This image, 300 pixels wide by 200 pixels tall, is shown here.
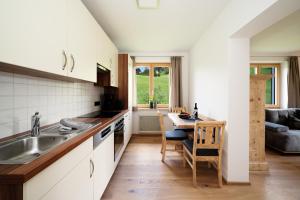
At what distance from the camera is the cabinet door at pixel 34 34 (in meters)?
0.88

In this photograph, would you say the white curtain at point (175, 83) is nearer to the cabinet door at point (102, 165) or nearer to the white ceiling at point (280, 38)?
the white ceiling at point (280, 38)

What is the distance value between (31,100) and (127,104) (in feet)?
8.16

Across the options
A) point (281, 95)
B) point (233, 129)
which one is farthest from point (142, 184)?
point (281, 95)

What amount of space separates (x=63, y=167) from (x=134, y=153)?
8.34 ft

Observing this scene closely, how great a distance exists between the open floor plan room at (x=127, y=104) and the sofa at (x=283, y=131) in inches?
0.9

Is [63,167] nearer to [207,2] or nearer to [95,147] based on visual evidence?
[95,147]

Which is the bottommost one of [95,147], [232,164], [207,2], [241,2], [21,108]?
[232,164]

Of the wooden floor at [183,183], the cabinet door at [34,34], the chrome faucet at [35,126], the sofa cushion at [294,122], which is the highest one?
the cabinet door at [34,34]

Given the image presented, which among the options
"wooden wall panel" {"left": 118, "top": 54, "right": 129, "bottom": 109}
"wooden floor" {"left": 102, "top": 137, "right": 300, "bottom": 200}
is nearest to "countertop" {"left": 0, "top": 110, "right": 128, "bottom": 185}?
"wooden floor" {"left": 102, "top": 137, "right": 300, "bottom": 200}

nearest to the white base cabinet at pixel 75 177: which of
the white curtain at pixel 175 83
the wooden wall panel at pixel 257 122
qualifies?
the wooden wall panel at pixel 257 122

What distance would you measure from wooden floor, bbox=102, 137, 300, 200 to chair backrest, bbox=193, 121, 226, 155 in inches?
20.9

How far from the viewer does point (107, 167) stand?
203 cm

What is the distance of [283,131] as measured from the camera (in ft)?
11.3

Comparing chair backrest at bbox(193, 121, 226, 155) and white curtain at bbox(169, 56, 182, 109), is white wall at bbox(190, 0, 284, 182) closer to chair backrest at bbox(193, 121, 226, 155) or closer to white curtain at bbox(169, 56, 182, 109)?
chair backrest at bbox(193, 121, 226, 155)
